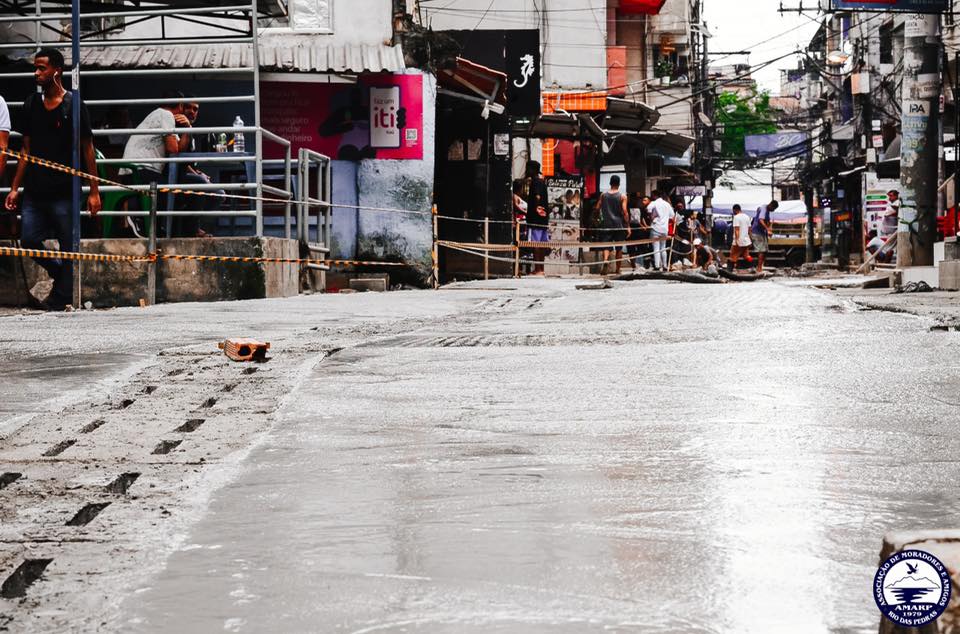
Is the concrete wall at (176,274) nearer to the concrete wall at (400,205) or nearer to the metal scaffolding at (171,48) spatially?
the metal scaffolding at (171,48)

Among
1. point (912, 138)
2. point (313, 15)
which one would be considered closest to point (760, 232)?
point (912, 138)

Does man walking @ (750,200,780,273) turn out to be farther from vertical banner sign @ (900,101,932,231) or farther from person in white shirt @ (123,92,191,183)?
person in white shirt @ (123,92,191,183)

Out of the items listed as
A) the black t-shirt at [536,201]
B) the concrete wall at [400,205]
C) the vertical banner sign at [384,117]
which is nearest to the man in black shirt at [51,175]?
the concrete wall at [400,205]

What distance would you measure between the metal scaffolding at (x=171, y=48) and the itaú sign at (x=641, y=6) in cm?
2849

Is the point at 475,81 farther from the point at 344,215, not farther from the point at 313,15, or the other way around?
the point at 344,215

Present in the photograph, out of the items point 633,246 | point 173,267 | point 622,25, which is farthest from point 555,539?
point 622,25

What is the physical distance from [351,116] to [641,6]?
96.2 feet

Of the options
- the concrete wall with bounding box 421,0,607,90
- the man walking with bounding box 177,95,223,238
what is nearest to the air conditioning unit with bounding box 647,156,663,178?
the concrete wall with bounding box 421,0,607,90

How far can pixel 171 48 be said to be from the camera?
55.5 ft

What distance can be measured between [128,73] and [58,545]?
13.6 m

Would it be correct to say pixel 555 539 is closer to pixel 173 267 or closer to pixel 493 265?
pixel 173 267

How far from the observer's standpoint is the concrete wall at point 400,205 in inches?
714

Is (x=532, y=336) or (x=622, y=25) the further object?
(x=622, y=25)

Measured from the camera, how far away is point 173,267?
40.0 ft
